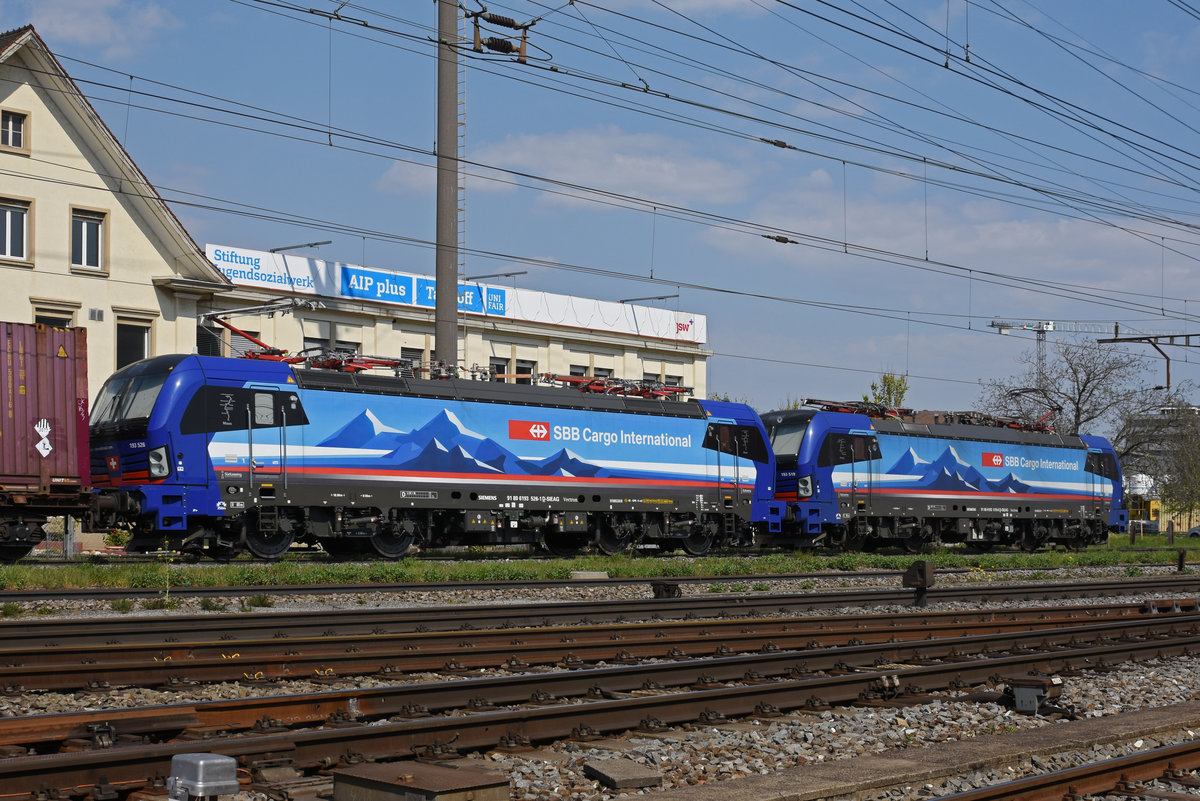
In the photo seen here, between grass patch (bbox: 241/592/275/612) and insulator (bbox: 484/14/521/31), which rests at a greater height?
insulator (bbox: 484/14/521/31)

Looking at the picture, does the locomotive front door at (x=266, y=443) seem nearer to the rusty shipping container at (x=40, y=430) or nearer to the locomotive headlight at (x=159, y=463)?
the locomotive headlight at (x=159, y=463)

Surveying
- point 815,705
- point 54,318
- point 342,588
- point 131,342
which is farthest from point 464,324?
point 815,705

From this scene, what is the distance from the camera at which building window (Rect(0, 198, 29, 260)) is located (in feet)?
108

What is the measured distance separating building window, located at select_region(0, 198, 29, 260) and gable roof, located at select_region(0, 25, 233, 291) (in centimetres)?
263

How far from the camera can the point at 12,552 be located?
21484mm

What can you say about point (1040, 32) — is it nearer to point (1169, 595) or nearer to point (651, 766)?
point (1169, 595)

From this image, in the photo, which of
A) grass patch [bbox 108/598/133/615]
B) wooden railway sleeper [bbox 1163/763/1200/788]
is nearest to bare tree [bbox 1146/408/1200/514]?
grass patch [bbox 108/598/133/615]

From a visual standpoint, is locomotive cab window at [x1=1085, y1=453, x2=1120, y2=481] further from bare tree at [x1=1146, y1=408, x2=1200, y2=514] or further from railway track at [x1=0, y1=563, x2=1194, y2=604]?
bare tree at [x1=1146, y1=408, x2=1200, y2=514]

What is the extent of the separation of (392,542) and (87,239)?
52.9 ft

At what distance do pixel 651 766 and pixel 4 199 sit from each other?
101ft

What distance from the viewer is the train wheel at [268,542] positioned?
2245cm

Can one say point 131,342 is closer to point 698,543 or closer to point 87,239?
point 87,239

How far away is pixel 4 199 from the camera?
3300 cm

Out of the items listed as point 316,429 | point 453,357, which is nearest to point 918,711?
point 316,429
